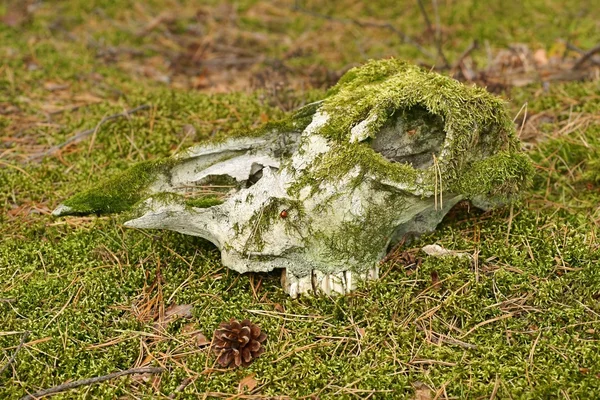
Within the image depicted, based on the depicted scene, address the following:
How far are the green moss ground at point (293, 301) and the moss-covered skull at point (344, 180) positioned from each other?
0.24 metres

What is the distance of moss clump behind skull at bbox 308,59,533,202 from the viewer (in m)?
3.29

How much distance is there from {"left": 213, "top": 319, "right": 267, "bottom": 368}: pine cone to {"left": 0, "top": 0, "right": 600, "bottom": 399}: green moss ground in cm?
6

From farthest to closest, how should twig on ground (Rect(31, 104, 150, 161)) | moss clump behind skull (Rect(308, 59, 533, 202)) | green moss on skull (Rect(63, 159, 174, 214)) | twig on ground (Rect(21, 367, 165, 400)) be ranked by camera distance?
1. twig on ground (Rect(31, 104, 150, 161))
2. green moss on skull (Rect(63, 159, 174, 214))
3. moss clump behind skull (Rect(308, 59, 533, 202))
4. twig on ground (Rect(21, 367, 165, 400))

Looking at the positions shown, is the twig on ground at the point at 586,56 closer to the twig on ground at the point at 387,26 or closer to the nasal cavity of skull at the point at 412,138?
the twig on ground at the point at 387,26

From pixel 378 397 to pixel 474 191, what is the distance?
4.37 feet

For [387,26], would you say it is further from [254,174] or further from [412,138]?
[254,174]

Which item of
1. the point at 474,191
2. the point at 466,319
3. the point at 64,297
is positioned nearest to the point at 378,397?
the point at 466,319

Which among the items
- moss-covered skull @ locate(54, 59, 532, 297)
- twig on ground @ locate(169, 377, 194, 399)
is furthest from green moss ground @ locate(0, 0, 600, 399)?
moss-covered skull @ locate(54, 59, 532, 297)

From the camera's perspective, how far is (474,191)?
3.47 metres

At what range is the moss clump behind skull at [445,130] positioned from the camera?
329 cm

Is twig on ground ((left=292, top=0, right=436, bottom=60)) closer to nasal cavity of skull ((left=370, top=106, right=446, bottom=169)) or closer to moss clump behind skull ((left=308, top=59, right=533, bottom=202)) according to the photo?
moss clump behind skull ((left=308, top=59, right=533, bottom=202))

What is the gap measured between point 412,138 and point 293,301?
1185 mm

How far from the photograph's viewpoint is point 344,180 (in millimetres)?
3299

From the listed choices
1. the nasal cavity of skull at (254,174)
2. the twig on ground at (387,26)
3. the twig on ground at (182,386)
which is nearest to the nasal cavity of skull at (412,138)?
the nasal cavity of skull at (254,174)
